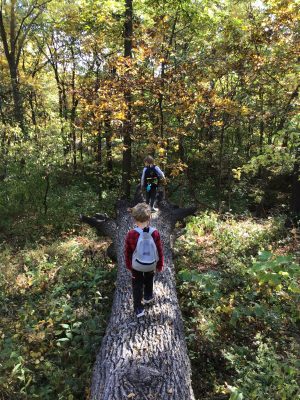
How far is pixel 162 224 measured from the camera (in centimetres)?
897

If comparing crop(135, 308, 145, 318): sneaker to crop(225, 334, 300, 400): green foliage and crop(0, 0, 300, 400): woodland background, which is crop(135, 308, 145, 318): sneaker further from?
crop(225, 334, 300, 400): green foliage

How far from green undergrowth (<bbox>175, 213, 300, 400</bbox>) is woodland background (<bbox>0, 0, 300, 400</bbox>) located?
3 centimetres

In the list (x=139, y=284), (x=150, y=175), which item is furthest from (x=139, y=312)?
(x=150, y=175)

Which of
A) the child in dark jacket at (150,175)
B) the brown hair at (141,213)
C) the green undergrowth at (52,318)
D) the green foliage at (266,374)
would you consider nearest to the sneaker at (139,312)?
the green undergrowth at (52,318)

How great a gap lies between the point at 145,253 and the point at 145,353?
133 centimetres

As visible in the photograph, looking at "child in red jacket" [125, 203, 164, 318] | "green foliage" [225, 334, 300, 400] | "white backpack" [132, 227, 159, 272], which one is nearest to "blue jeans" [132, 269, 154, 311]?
"child in red jacket" [125, 203, 164, 318]

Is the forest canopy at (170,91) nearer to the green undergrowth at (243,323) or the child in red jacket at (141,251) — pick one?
the green undergrowth at (243,323)

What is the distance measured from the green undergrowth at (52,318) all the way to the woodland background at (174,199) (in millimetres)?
29

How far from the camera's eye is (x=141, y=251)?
488 centimetres

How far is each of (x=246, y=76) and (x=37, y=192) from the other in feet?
31.1

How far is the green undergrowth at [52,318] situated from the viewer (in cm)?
475

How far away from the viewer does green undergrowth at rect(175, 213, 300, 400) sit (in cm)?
397

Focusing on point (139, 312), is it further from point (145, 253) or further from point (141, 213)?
point (141, 213)

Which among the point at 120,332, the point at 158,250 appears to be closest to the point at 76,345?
the point at 120,332
